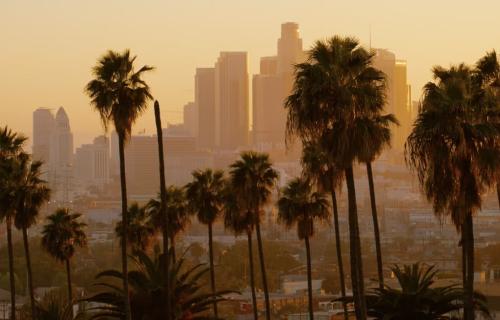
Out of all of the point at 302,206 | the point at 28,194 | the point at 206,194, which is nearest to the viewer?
the point at 28,194

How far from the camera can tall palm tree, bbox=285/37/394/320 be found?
29.2 m

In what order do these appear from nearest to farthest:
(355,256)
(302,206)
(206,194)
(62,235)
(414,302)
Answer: (414,302), (355,256), (302,206), (62,235), (206,194)

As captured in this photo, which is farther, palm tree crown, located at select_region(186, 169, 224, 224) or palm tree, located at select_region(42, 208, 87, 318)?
palm tree crown, located at select_region(186, 169, 224, 224)

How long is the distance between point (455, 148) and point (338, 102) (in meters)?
3.18

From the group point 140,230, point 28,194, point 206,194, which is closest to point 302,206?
point 206,194

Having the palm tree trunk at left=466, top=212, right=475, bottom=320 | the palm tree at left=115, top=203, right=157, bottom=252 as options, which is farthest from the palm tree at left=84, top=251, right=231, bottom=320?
the palm tree at left=115, top=203, right=157, bottom=252

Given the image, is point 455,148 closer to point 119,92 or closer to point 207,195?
point 119,92

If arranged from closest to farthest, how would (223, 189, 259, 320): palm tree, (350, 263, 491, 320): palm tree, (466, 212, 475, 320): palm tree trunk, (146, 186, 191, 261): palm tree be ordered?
(466, 212, 475, 320): palm tree trunk < (350, 263, 491, 320): palm tree < (223, 189, 259, 320): palm tree < (146, 186, 191, 261): palm tree

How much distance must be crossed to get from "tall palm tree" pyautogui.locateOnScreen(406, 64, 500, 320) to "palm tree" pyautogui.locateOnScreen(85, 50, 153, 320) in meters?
9.87

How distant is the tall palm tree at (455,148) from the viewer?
A: 2741 cm

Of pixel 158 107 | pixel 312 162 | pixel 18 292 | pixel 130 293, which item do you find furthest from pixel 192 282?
pixel 18 292

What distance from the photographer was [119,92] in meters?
35.3

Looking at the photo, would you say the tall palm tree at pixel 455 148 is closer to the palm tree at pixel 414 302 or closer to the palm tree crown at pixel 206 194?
the palm tree at pixel 414 302

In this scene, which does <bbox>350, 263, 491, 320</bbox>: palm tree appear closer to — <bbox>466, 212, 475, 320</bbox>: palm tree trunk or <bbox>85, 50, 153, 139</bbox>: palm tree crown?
<bbox>466, 212, 475, 320</bbox>: palm tree trunk
